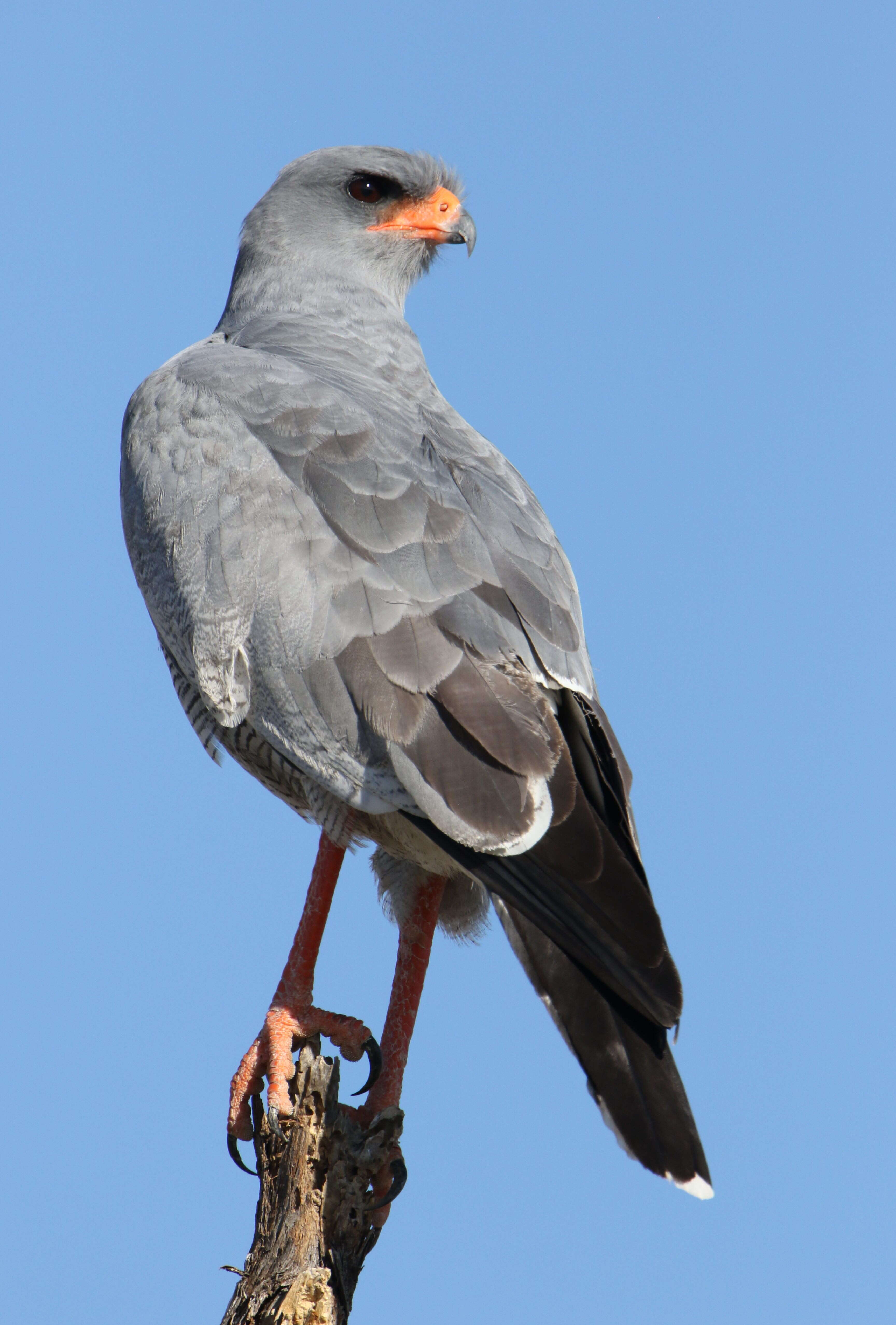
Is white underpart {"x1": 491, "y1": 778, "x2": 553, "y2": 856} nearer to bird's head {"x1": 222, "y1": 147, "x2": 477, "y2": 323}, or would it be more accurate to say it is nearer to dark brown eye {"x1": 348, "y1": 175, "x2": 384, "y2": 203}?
bird's head {"x1": 222, "y1": 147, "x2": 477, "y2": 323}

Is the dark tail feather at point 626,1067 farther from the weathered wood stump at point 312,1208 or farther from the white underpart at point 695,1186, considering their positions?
the weathered wood stump at point 312,1208

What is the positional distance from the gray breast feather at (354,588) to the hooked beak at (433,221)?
6.05 feet

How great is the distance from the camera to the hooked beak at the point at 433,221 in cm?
710

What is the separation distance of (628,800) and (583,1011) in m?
0.84

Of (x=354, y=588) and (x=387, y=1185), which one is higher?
(x=354, y=588)

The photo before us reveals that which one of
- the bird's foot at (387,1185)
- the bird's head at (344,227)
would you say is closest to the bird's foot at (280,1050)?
the bird's foot at (387,1185)

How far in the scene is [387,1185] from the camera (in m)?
4.64

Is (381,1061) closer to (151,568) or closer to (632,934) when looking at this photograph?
(632,934)

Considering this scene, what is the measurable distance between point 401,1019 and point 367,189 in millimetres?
4207

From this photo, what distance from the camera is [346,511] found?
4.81 metres

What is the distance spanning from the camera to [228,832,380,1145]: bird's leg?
475 centimetres

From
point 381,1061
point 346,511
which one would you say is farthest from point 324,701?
point 381,1061

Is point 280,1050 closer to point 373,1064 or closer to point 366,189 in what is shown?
point 373,1064

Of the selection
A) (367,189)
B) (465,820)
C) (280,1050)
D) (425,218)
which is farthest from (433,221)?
(280,1050)
